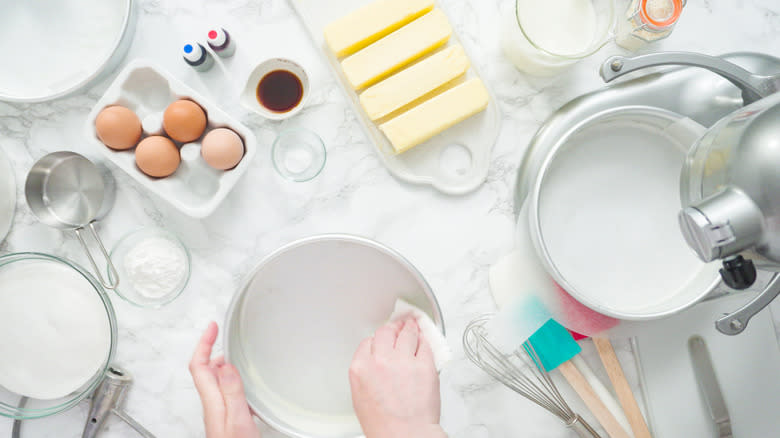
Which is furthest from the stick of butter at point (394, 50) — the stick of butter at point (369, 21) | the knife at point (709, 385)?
the knife at point (709, 385)

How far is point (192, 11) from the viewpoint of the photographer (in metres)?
0.75

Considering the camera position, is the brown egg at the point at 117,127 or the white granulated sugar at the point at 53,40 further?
the white granulated sugar at the point at 53,40

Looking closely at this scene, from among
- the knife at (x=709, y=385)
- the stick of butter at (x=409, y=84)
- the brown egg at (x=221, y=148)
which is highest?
the brown egg at (x=221, y=148)

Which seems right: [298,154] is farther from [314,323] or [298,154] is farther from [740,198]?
[740,198]

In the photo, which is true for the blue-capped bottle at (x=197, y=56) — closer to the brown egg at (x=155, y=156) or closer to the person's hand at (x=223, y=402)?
the brown egg at (x=155, y=156)

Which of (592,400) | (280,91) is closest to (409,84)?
(280,91)

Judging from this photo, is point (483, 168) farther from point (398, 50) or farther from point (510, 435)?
point (510, 435)

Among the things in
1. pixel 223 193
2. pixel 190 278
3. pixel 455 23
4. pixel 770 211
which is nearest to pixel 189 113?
pixel 223 193

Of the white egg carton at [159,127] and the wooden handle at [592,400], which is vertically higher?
the white egg carton at [159,127]

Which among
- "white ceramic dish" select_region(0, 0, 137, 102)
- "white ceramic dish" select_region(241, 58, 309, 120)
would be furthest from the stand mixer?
"white ceramic dish" select_region(0, 0, 137, 102)

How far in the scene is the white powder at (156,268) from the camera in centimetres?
72

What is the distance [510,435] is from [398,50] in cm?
60

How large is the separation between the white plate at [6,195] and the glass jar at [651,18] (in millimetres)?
945

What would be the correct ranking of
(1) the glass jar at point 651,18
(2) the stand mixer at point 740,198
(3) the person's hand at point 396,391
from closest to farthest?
(2) the stand mixer at point 740,198, (3) the person's hand at point 396,391, (1) the glass jar at point 651,18
